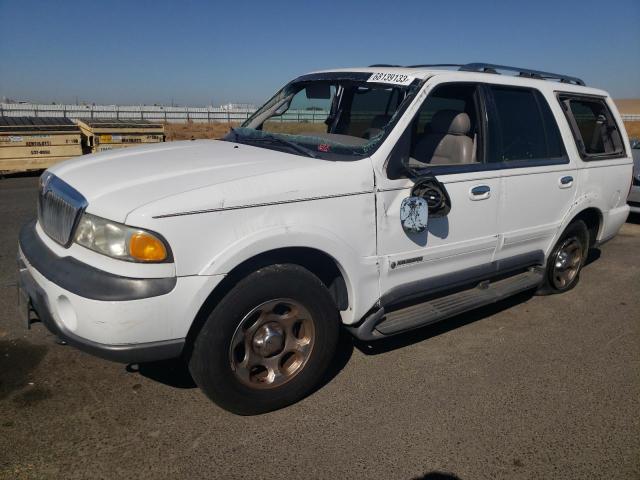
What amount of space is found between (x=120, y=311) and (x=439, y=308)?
2168mm

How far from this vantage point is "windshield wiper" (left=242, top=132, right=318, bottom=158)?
3.21 m

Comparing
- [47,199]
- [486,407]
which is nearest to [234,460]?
[486,407]

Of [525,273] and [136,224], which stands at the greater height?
[136,224]

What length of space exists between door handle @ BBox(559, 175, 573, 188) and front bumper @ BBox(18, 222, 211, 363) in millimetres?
3289

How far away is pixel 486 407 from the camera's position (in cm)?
308

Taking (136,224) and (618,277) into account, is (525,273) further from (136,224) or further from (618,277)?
(136,224)

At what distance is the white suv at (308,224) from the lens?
2.46m

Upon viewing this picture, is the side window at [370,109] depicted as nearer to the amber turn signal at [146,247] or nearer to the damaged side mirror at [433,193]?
the damaged side mirror at [433,193]

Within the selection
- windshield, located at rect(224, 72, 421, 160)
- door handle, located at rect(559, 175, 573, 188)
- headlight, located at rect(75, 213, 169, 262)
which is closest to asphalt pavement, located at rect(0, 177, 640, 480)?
headlight, located at rect(75, 213, 169, 262)

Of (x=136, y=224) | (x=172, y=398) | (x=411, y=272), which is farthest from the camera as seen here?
(x=411, y=272)

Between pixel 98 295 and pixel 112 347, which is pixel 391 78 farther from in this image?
pixel 112 347

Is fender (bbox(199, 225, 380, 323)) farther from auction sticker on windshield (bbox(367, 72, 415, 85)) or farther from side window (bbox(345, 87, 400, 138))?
auction sticker on windshield (bbox(367, 72, 415, 85))

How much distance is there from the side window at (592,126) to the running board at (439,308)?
129cm

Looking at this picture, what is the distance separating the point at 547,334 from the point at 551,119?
1805 mm
